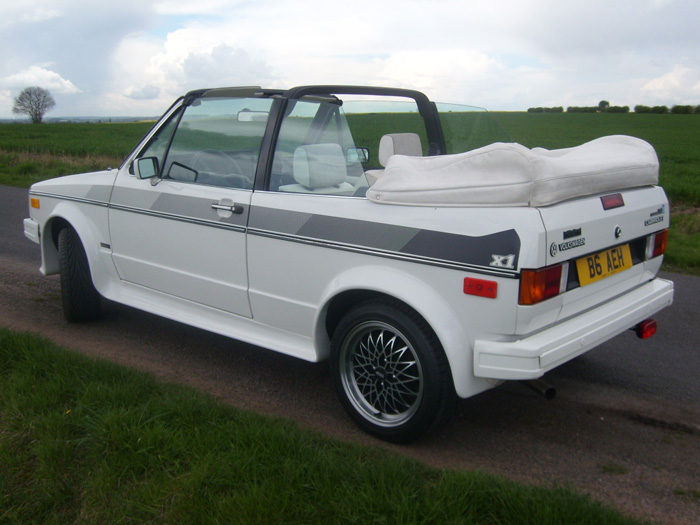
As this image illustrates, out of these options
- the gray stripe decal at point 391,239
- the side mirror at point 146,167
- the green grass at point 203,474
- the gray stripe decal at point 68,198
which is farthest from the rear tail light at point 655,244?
the gray stripe decal at point 68,198

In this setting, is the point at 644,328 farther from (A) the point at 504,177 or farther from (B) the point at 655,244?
(A) the point at 504,177

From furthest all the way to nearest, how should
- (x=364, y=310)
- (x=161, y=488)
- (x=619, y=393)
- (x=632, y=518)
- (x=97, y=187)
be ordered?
(x=97, y=187)
(x=619, y=393)
(x=364, y=310)
(x=161, y=488)
(x=632, y=518)

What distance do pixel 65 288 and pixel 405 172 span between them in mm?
3072

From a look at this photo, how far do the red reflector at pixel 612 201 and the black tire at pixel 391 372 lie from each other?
1128mm

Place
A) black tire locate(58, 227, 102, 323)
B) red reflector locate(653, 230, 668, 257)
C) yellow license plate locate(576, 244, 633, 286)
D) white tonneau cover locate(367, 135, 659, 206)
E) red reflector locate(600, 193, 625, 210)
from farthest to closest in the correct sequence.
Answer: black tire locate(58, 227, 102, 323) → red reflector locate(653, 230, 668, 257) → red reflector locate(600, 193, 625, 210) → yellow license plate locate(576, 244, 633, 286) → white tonneau cover locate(367, 135, 659, 206)

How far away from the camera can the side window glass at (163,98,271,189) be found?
13.1 feet

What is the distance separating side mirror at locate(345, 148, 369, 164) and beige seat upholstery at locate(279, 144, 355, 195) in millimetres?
87

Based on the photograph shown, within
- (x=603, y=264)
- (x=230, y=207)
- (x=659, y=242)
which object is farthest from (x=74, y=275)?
(x=659, y=242)

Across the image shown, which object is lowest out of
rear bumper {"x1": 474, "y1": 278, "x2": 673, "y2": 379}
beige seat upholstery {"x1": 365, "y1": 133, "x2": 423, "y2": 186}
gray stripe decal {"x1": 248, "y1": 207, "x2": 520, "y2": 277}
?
rear bumper {"x1": 474, "y1": 278, "x2": 673, "y2": 379}

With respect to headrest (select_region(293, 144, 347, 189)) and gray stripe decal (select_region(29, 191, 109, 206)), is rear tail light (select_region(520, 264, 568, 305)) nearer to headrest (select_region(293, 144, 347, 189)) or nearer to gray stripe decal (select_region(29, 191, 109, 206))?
headrest (select_region(293, 144, 347, 189))

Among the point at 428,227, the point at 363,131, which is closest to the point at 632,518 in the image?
the point at 428,227

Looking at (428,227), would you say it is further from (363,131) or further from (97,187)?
(97,187)

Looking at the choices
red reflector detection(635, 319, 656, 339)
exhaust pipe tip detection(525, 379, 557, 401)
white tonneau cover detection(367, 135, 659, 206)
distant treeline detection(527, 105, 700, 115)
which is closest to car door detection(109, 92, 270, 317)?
white tonneau cover detection(367, 135, 659, 206)

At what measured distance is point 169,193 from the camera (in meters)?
4.31
